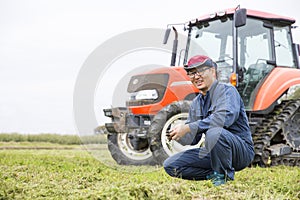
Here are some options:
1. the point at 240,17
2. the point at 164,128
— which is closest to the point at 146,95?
the point at 164,128

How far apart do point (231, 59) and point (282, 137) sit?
163cm

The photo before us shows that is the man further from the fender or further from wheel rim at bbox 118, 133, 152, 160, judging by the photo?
the fender

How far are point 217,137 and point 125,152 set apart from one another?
3667 mm

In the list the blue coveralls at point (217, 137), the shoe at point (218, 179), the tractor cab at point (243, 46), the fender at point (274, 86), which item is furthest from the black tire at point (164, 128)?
the shoe at point (218, 179)

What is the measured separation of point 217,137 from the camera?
150 inches

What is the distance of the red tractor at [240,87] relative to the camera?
22.3 ft

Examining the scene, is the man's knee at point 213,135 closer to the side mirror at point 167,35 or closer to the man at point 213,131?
the man at point 213,131

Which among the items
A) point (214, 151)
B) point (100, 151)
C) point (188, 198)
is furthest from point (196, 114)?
point (100, 151)

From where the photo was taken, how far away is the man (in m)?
3.80

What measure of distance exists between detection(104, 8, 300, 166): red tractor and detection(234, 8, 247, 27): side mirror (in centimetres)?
1

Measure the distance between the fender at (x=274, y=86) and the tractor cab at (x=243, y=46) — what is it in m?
0.08

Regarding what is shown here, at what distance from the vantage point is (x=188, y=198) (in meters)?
3.21

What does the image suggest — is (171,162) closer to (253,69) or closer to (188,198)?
(188,198)

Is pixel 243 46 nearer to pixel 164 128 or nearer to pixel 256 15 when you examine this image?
pixel 256 15
